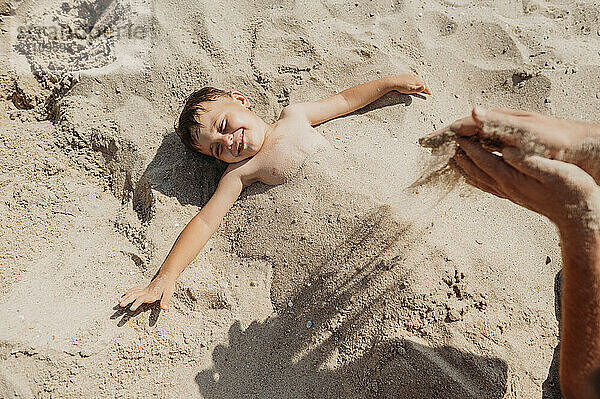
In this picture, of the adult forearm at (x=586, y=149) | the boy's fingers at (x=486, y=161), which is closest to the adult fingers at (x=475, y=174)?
the boy's fingers at (x=486, y=161)

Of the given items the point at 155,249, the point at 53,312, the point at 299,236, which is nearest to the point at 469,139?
the point at 299,236

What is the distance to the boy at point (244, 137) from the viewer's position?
2633mm

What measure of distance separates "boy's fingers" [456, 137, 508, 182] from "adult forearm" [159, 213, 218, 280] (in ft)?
4.70

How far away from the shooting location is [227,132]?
265cm

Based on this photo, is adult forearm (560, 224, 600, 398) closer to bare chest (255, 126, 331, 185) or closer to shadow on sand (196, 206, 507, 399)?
shadow on sand (196, 206, 507, 399)

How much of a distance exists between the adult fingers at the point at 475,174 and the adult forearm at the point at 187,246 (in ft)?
4.48

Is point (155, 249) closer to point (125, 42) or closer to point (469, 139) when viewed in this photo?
point (125, 42)

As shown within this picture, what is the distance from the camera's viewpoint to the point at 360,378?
210 cm

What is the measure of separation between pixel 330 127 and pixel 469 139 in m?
1.20

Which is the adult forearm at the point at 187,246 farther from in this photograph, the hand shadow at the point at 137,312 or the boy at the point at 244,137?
the hand shadow at the point at 137,312

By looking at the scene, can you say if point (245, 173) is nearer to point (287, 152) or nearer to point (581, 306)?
point (287, 152)

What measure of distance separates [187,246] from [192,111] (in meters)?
0.76

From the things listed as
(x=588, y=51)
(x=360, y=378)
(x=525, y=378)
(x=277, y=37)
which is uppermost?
(x=588, y=51)

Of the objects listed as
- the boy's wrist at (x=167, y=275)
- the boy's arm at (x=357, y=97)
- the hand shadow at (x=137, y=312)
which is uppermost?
the boy's arm at (x=357, y=97)
